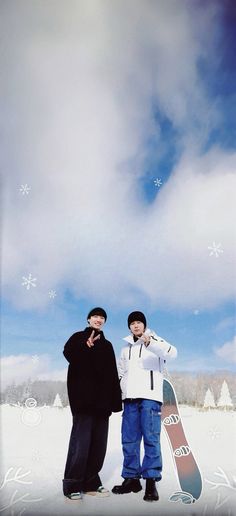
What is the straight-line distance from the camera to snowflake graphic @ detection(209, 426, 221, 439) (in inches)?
82.6

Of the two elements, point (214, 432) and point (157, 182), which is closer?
point (214, 432)

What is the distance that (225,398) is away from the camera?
7.11ft

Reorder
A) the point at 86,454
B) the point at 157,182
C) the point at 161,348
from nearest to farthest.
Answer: the point at 86,454 → the point at 161,348 → the point at 157,182

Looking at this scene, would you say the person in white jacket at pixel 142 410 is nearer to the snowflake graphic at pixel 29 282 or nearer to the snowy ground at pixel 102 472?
the snowy ground at pixel 102 472

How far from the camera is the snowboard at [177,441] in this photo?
2.04 m

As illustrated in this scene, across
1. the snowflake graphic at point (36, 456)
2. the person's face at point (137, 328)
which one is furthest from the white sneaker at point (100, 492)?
the person's face at point (137, 328)

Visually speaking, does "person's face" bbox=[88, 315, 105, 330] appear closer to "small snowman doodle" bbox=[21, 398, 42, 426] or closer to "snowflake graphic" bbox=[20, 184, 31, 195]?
"small snowman doodle" bbox=[21, 398, 42, 426]

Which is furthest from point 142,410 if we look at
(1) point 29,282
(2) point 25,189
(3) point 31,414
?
(2) point 25,189

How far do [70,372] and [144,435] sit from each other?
39cm

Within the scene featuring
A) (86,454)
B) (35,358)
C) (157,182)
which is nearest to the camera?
(86,454)

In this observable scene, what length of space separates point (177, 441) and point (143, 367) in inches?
13.8

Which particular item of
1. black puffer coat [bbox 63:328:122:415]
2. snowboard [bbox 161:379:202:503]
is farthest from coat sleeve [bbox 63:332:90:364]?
snowboard [bbox 161:379:202:503]

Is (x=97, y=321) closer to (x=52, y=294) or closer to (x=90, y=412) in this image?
(x=52, y=294)

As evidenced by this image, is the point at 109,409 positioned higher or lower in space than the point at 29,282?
lower
